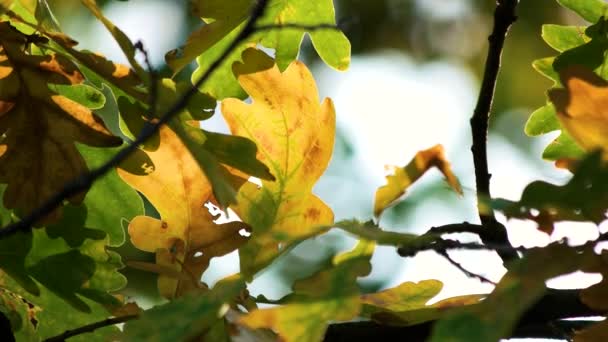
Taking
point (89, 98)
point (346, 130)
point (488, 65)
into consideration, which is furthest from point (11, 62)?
point (346, 130)

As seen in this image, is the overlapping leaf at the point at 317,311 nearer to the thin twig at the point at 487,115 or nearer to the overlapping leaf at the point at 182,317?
the overlapping leaf at the point at 182,317

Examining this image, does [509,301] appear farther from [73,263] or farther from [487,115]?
[73,263]

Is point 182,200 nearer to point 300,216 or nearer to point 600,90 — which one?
point 300,216

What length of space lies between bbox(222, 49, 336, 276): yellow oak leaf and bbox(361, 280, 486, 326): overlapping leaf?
10cm

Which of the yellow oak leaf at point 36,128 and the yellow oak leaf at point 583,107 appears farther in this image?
the yellow oak leaf at point 36,128

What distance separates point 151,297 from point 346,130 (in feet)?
5.90

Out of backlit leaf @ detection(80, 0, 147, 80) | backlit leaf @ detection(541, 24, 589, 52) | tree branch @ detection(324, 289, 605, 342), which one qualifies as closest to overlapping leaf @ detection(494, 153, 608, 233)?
tree branch @ detection(324, 289, 605, 342)

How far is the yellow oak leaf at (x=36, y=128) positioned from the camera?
40.3 inches

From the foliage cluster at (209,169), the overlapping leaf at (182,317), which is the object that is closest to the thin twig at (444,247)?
the foliage cluster at (209,169)

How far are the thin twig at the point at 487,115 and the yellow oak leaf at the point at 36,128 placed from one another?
13.9 inches

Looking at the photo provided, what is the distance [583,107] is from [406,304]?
0.83 ft

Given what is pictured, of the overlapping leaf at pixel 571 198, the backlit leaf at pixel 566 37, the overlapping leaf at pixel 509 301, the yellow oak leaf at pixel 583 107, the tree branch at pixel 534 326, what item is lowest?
the overlapping leaf at pixel 509 301

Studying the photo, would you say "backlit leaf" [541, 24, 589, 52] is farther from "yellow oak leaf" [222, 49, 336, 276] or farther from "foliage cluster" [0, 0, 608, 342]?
"yellow oak leaf" [222, 49, 336, 276]

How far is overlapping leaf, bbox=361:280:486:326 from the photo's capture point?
90 cm
